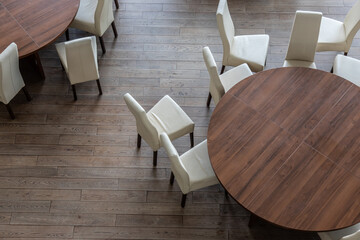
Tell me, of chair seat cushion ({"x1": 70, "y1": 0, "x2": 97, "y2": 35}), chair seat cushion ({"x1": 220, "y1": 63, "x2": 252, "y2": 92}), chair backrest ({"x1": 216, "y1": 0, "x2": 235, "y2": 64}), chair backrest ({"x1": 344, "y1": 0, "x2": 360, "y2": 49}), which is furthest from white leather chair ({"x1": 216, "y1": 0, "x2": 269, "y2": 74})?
chair seat cushion ({"x1": 70, "y1": 0, "x2": 97, "y2": 35})

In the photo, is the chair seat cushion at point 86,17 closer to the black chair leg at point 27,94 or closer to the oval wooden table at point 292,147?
the black chair leg at point 27,94

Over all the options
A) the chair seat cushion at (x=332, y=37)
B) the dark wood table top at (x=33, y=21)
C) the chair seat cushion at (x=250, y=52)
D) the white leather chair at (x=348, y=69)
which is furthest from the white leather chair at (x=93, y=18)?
the white leather chair at (x=348, y=69)

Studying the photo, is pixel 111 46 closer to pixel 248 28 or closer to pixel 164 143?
pixel 248 28

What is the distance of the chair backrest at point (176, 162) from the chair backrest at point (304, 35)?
73.6 inches

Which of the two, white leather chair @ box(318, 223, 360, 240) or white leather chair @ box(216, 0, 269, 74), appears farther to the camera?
white leather chair @ box(216, 0, 269, 74)

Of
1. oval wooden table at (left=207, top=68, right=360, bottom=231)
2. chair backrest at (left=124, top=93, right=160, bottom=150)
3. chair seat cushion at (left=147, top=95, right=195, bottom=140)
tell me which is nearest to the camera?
oval wooden table at (left=207, top=68, right=360, bottom=231)

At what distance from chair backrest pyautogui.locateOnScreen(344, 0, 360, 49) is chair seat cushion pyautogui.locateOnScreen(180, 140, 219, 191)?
6.94 feet

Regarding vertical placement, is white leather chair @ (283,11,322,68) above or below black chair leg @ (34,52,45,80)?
above

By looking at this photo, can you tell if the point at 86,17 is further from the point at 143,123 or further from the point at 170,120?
the point at 143,123

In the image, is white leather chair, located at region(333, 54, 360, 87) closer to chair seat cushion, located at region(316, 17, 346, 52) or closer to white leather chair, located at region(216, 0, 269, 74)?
chair seat cushion, located at region(316, 17, 346, 52)

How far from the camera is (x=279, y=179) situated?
3.96 meters

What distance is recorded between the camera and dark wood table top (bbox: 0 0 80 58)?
5.08 m

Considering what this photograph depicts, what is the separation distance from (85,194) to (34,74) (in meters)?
1.80

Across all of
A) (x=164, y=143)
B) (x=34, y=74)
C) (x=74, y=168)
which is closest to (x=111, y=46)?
(x=34, y=74)
